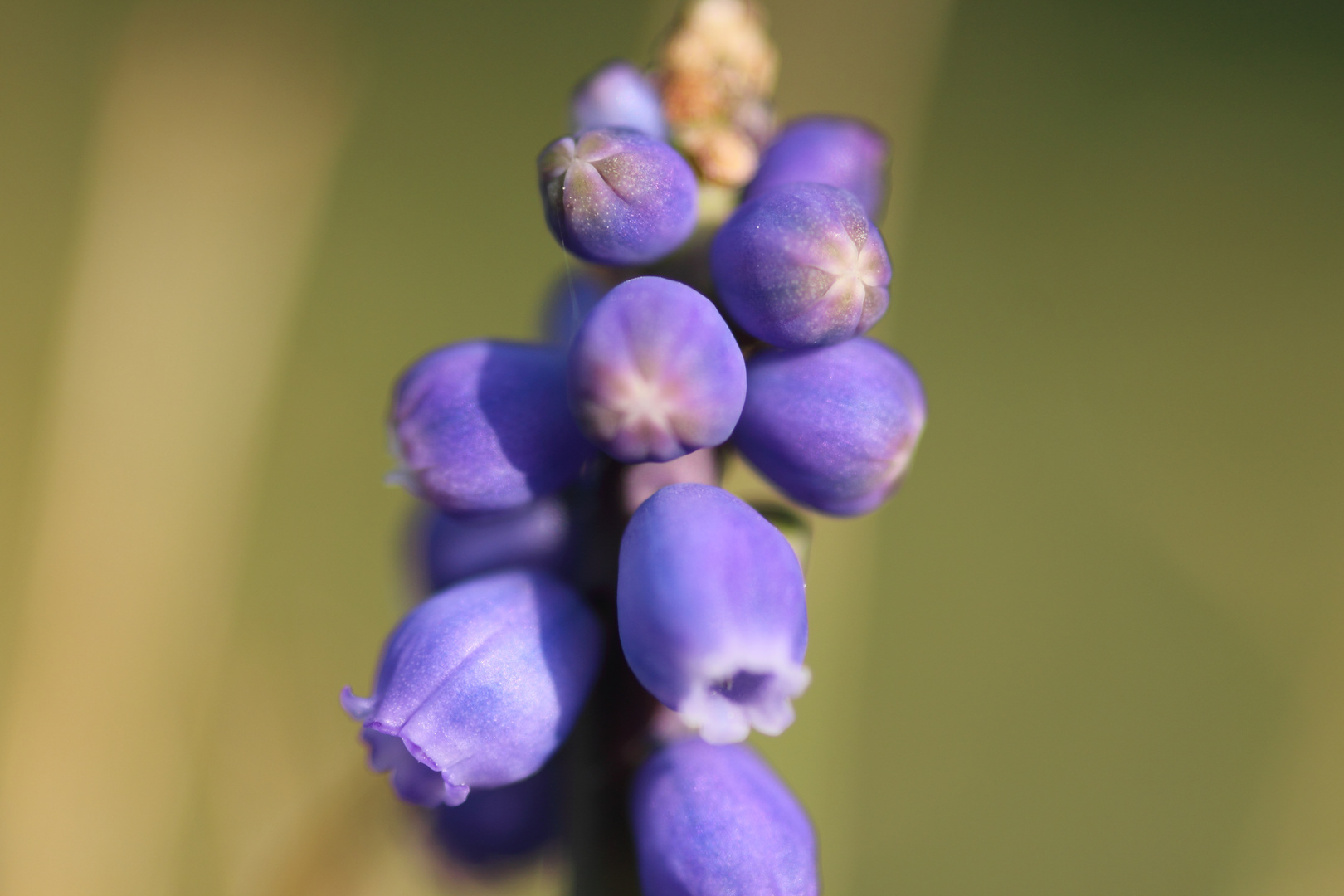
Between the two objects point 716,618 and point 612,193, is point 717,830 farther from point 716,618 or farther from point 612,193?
point 612,193

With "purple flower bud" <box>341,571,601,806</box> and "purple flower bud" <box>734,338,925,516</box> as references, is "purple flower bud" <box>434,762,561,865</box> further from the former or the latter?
"purple flower bud" <box>734,338,925,516</box>

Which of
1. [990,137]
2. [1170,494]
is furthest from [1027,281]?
[1170,494]

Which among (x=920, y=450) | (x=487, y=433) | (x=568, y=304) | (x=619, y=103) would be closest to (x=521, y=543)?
(x=487, y=433)

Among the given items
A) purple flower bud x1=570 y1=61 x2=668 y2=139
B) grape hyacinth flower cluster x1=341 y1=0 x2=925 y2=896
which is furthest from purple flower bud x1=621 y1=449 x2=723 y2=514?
purple flower bud x1=570 y1=61 x2=668 y2=139

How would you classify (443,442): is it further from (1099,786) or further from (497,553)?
(1099,786)

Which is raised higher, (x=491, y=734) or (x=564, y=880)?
(x=491, y=734)

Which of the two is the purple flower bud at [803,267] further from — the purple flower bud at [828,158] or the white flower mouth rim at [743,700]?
the white flower mouth rim at [743,700]
